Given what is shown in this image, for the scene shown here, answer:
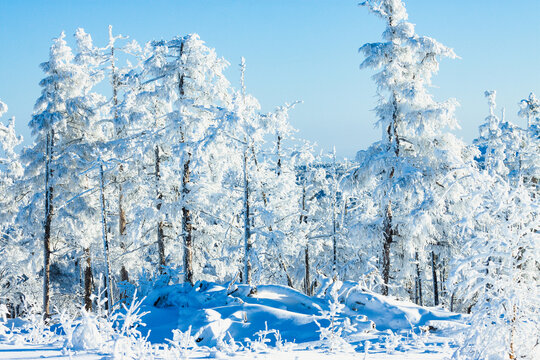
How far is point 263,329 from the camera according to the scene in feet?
32.4

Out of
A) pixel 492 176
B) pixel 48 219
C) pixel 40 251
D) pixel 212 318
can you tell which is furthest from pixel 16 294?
pixel 492 176

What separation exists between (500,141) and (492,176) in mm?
20664

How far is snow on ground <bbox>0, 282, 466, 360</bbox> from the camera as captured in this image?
5712 millimetres

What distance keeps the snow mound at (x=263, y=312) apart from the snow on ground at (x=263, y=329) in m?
0.03

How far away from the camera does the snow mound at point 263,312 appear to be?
31.4ft

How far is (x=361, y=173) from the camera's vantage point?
15.8 m

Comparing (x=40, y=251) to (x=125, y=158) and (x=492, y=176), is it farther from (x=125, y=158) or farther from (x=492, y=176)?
(x=492, y=176)

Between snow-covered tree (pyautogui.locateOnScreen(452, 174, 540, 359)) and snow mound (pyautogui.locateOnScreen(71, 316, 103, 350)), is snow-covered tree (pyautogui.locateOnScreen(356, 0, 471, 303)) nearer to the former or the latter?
snow-covered tree (pyautogui.locateOnScreen(452, 174, 540, 359))

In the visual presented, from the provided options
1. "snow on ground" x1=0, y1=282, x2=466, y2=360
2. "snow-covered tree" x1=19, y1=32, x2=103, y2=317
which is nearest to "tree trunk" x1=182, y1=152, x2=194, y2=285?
"snow on ground" x1=0, y1=282, x2=466, y2=360

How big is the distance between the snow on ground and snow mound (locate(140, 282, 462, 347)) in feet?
0.08

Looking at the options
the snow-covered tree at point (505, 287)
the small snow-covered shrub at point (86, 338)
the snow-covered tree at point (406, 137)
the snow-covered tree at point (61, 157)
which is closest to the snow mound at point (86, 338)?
the small snow-covered shrub at point (86, 338)

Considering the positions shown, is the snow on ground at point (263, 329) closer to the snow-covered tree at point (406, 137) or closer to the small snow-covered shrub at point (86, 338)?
the small snow-covered shrub at point (86, 338)

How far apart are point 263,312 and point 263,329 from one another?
0.70m

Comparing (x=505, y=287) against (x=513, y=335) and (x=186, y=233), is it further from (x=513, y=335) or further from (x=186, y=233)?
(x=186, y=233)
